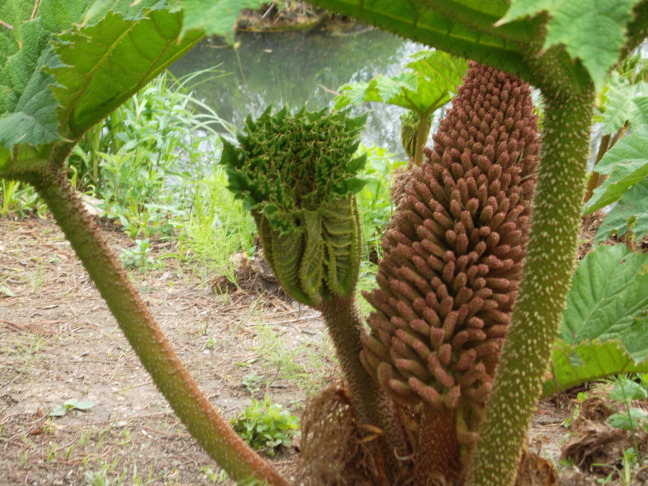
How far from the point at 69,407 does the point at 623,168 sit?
4.97 feet

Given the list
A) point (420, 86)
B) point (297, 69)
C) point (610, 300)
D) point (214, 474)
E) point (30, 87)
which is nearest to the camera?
point (30, 87)

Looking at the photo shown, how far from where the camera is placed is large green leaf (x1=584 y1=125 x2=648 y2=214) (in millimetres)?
1278

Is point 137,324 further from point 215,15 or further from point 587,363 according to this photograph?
point 587,363

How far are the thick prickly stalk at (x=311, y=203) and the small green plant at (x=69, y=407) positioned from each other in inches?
40.4

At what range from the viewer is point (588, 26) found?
0.49m

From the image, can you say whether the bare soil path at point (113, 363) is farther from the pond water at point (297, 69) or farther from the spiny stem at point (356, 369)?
the pond water at point (297, 69)

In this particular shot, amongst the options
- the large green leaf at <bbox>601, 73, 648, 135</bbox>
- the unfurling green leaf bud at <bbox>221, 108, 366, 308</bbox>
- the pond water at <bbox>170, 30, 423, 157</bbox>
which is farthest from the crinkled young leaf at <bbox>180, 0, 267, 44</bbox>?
the pond water at <bbox>170, 30, 423, 157</bbox>

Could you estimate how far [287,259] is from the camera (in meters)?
1.00

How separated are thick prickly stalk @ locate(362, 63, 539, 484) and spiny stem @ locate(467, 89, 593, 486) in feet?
0.38

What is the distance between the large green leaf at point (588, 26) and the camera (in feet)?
1.57

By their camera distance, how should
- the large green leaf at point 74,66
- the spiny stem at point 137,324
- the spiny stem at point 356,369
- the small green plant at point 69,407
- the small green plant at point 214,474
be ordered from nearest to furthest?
the large green leaf at point 74,66
the spiny stem at point 137,324
the spiny stem at point 356,369
the small green plant at point 214,474
the small green plant at point 69,407

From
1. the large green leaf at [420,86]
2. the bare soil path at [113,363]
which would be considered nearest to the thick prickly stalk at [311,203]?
the bare soil path at [113,363]

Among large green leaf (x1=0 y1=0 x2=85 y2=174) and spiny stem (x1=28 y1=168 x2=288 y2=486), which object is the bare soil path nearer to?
spiny stem (x1=28 y1=168 x2=288 y2=486)

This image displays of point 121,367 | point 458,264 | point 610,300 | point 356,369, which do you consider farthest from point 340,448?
point 121,367
